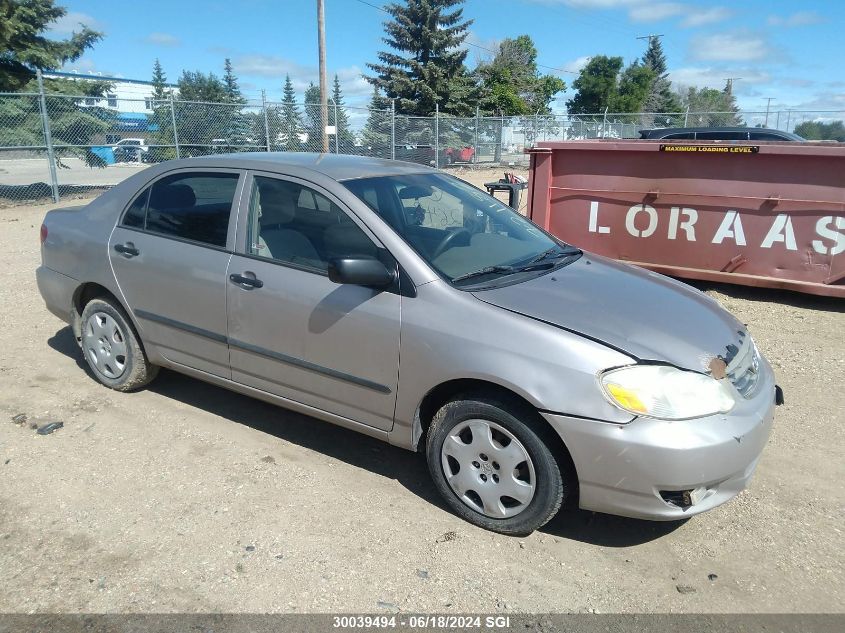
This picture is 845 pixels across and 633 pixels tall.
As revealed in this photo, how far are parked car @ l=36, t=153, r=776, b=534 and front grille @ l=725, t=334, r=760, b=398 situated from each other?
1 centimetres

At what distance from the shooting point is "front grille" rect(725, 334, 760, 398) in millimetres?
2947

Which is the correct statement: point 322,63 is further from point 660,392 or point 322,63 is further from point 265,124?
point 660,392

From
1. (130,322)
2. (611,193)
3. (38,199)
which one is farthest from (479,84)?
(130,322)

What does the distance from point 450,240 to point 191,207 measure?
168 cm

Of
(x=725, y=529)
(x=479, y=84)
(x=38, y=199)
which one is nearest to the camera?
(x=725, y=529)

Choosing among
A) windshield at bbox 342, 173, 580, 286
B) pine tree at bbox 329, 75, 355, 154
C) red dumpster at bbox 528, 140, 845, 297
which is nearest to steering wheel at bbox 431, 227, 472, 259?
windshield at bbox 342, 173, 580, 286

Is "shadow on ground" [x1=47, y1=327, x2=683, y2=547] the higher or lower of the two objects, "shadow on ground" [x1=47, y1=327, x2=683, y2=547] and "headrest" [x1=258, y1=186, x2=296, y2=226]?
the lower

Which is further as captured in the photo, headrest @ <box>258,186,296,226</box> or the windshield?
headrest @ <box>258,186,296,226</box>

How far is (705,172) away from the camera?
6.70 metres

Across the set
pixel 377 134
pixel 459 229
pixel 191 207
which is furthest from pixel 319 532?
pixel 377 134

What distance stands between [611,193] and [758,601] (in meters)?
5.23

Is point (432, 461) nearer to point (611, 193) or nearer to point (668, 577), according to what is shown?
point (668, 577)

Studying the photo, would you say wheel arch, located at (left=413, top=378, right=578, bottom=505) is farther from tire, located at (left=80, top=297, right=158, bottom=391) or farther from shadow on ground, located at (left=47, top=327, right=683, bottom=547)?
tire, located at (left=80, top=297, right=158, bottom=391)

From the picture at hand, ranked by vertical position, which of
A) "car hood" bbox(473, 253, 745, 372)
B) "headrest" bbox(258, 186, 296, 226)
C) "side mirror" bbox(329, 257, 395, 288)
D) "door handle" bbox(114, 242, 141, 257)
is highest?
"headrest" bbox(258, 186, 296, 226)
